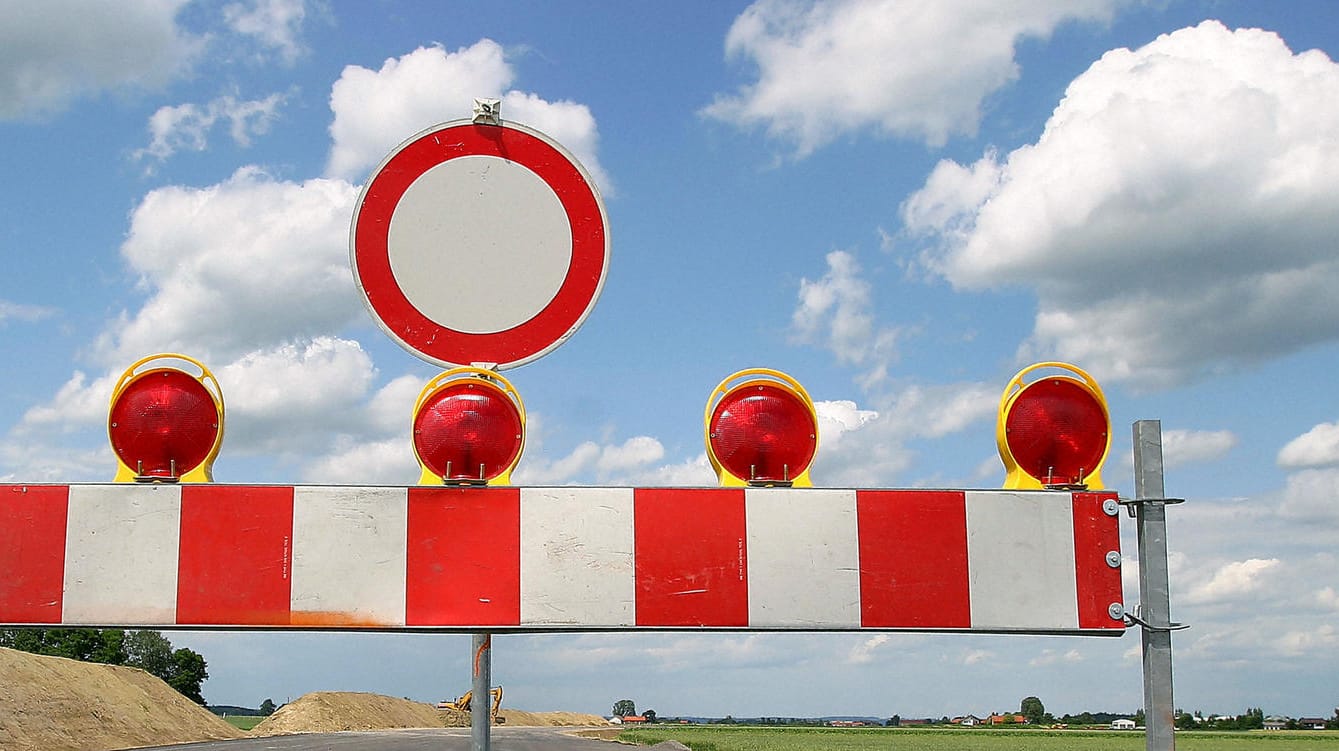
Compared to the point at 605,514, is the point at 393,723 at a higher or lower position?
lower

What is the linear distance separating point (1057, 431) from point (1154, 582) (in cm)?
52

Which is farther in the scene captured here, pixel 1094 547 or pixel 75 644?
pixel 75 644

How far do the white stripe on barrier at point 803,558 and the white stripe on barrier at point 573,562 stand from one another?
36cm

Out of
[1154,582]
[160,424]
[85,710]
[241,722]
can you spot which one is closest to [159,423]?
[160,424]

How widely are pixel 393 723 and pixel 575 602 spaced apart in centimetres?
10666

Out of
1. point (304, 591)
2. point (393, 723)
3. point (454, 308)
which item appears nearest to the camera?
point (304, 591)

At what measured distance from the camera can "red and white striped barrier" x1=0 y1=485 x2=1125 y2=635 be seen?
329cm

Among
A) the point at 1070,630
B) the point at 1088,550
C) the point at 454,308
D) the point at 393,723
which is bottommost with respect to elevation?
the point at 393,723

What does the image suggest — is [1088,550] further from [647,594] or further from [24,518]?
[24,518]

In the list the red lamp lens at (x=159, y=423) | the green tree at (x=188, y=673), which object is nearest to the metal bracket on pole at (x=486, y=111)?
the red lamp lens at (x=159, y=423)

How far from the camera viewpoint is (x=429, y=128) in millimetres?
3689

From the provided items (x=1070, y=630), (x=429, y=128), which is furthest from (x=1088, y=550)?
(x=429, y=128)

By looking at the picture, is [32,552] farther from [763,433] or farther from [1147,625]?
[1147,625]

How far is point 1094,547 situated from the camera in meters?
3.47
